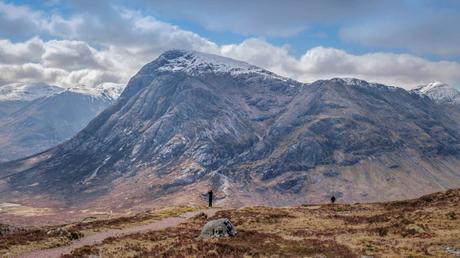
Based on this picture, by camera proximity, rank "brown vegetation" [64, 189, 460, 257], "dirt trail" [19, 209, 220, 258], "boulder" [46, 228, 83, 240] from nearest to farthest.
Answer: "brown vegetation" [64, 189, 460, 257]
"dirt trail" [19, 209, 220, 258]
"boulder" [46, 228, 83, 240]

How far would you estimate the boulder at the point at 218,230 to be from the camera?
50625mm

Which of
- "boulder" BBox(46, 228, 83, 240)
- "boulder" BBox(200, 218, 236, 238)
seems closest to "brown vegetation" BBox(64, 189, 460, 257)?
"boulder" BBox(200, 218, 236, 238)

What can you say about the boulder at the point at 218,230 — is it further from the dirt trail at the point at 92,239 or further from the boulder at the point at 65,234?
the boulder at the point at 65,234

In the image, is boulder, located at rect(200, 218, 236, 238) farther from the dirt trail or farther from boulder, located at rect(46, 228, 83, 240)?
boulder, located at rect(46, 228, 83, 240)

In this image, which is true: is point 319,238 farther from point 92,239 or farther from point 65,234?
point 65,234

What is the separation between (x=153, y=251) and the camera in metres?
43.0

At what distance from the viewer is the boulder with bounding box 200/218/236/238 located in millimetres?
50625

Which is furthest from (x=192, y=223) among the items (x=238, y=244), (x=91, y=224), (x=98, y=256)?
(x=98, y=256)

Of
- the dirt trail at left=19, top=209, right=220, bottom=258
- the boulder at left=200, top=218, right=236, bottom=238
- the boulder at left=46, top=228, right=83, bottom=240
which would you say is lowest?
the dirt trail at left=19, top=209, right=220, bottom=258

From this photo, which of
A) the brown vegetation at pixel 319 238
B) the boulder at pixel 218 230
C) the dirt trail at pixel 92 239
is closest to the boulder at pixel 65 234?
the dirt trail at pixel 92 239

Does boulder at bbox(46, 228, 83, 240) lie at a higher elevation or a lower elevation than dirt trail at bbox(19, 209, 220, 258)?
higher

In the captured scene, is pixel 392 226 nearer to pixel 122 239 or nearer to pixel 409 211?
pixel 409 211

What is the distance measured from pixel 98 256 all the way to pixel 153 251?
5.10 meters

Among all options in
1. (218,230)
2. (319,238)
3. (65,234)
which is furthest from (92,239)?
(319,238)
